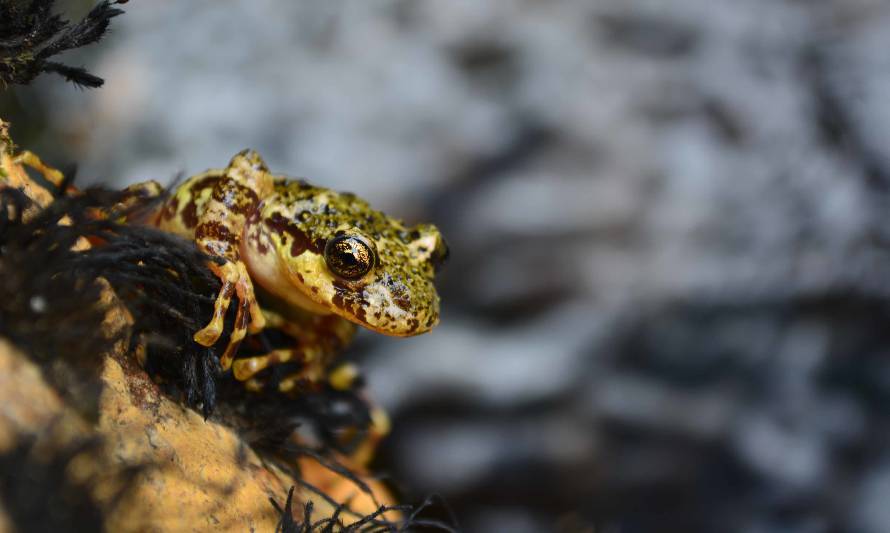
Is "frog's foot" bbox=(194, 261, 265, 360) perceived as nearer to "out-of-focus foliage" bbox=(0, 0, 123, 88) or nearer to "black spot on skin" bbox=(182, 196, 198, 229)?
"black spot on skin" bbox=(182, 196, 198, 229)

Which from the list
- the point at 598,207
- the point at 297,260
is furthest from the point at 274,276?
the point at 598,207

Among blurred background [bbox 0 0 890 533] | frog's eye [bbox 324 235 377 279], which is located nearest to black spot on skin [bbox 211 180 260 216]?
frog's eye [bbox 324 235 377 279]

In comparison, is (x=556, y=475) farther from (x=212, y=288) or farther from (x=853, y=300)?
(x=212, y=288)

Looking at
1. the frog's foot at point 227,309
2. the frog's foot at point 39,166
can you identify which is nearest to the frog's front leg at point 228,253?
the frog's foot at point 227,309

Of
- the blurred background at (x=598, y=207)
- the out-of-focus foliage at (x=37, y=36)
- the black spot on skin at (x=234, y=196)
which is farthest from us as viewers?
the blurred background at (x=598, y=207)

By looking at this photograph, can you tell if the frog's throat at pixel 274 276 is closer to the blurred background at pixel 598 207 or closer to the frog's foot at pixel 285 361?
the frog's foot at pixel 285 361

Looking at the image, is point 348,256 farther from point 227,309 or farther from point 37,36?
point 37,36
